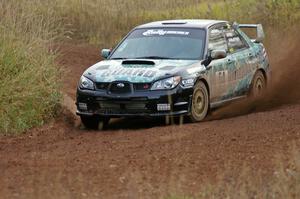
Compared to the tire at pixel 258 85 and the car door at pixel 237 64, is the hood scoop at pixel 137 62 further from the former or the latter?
the tire at pixel 258 85

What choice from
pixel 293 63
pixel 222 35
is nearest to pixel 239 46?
pixel 222 35

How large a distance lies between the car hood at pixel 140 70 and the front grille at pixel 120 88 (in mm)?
65

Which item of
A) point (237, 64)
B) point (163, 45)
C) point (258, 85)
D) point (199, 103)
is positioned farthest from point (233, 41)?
point (199, 103)

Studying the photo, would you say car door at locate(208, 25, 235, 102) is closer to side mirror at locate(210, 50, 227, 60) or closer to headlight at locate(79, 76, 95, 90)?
side mirror at locate(210, 50, 227, 60)

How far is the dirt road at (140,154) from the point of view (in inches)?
304

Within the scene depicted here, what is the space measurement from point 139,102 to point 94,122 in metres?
0.96

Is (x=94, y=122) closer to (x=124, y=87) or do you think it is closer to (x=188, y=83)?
(x=124, y=87)

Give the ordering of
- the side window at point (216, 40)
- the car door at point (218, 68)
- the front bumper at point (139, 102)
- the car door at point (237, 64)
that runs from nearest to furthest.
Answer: the front bumper at point (139, 102) → the car door at point (218, 68) → the side window at point (216, 40) → the car door at point (237, 64)

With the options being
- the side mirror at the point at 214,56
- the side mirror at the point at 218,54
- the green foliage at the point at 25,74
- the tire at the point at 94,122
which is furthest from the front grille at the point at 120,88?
the side mirror at the point at 218,54

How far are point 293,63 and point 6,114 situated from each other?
649 cm

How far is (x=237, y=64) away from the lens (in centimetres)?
1351

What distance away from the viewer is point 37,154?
976cm

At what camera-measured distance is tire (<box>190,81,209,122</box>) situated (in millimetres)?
12148

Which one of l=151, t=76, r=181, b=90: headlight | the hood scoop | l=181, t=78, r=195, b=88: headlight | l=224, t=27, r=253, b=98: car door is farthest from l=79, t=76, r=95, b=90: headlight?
l=224, t=27, r=253, b=98: car door
